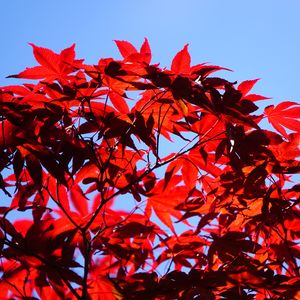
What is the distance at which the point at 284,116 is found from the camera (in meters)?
1.53

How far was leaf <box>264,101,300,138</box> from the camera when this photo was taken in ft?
4.95

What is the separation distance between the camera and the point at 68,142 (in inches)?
54.4

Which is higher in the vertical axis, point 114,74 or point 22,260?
point 114,74

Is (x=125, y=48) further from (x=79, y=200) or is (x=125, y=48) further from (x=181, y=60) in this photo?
(x=79, y=200)

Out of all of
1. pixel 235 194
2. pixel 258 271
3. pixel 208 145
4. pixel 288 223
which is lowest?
pixel 258 271

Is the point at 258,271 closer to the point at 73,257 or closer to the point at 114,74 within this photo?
the point at 73,257

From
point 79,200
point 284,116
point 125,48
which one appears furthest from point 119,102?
point 284,116

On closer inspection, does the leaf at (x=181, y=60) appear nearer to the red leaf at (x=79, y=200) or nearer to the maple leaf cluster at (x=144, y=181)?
the maple leaf cluster at (x=144, y=181)

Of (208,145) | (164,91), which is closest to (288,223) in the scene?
(208,145)

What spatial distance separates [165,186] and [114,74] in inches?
17.2

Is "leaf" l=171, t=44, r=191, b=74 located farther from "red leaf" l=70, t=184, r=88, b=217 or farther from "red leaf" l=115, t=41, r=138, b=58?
"red leaf" l=70, t=184, r=88, b=217

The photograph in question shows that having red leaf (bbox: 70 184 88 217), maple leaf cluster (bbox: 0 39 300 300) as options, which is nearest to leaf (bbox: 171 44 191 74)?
maple leaf cluster (bbox: 0 39 300 300)

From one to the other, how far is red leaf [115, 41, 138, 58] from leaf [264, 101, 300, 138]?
0.49 metres

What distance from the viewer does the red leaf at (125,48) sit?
1404 millimetres
